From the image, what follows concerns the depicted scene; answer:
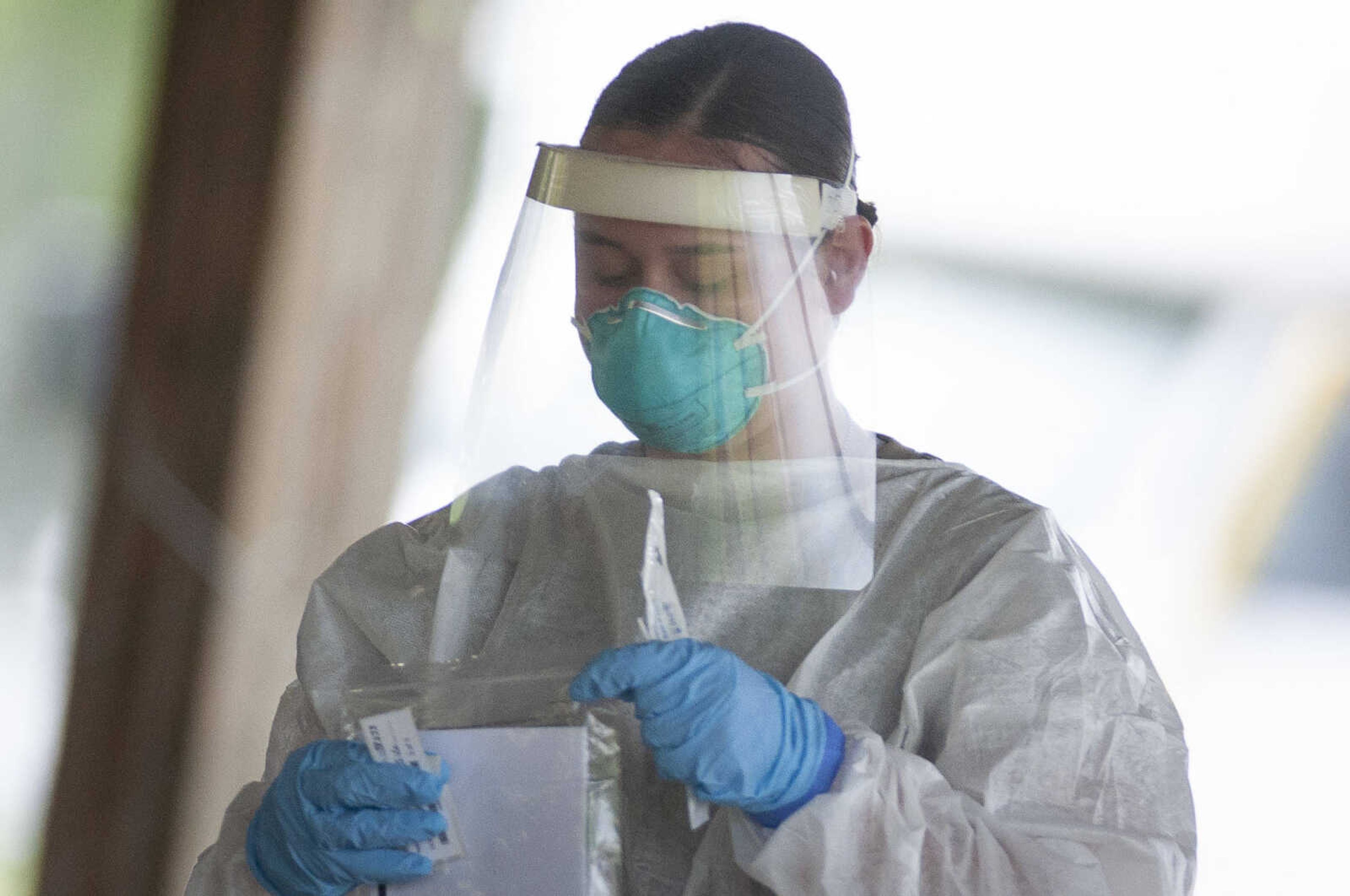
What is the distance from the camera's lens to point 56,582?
6.86 ft

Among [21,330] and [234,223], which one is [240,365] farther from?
[21,330]

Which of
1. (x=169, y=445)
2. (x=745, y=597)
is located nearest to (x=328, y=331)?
(x=169, y=445)

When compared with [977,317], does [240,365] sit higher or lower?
lower

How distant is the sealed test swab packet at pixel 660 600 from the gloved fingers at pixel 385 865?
0.20 metres

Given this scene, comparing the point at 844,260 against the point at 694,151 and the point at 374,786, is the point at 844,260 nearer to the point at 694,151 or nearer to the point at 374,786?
the point at 694,151

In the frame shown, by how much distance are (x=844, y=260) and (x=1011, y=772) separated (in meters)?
0.42

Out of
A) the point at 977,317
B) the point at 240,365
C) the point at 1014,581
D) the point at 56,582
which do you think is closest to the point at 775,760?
the point at 1014,581

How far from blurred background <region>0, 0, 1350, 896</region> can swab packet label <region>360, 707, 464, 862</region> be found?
0.66 metres

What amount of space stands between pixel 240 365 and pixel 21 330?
480mm

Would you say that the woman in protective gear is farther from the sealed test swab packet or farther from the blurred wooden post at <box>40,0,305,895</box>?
the blurred wooden post at <box>40,0,305,895</box>

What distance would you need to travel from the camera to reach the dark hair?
919 mm

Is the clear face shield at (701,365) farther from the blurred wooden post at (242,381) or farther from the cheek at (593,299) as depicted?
the blurred wooden post at (242,381)

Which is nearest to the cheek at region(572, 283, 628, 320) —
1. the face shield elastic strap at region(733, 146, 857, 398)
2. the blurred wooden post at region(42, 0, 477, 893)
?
the face shield elastic strap at region(733, 146, 857, 398)

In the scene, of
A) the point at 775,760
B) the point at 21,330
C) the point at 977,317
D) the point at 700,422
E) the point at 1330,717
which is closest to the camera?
the point at 775,760
